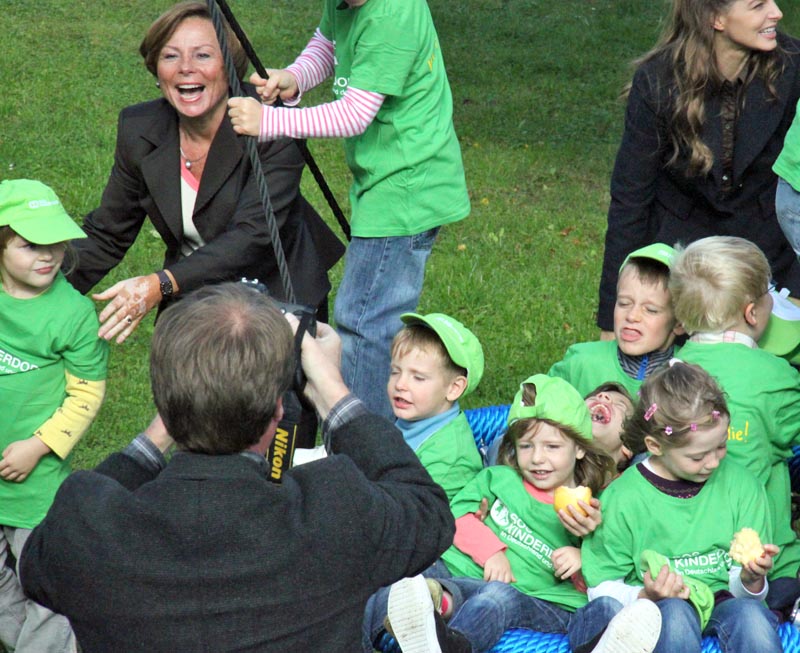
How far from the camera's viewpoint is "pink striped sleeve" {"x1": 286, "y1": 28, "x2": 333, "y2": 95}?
4.62m

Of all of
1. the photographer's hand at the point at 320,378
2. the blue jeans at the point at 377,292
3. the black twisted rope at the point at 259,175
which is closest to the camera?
the photographer's hand at the point at 320,378

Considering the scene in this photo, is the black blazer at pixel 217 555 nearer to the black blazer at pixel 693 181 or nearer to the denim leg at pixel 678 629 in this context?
the denim leg at pixel 678 629

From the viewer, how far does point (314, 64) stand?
4691 millimetres

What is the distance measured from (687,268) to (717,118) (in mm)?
583

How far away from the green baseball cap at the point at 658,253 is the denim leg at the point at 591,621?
4.09ft

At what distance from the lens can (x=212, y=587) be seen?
7.01 ft

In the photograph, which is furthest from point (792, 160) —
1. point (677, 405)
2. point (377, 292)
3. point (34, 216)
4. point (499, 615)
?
point (34, 216)

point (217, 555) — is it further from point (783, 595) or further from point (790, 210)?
point (783, 595)

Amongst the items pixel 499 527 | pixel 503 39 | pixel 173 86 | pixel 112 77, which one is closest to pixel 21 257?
pixel 173 86

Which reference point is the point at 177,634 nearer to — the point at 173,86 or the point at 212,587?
the point at 212,587

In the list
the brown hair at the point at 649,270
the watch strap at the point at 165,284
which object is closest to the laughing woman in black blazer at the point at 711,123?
the brown hair at the point at 649,270

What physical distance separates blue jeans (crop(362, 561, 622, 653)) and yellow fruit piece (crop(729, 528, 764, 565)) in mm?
357

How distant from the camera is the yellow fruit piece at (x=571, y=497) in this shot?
355 cm

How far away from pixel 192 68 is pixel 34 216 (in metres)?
0.70
